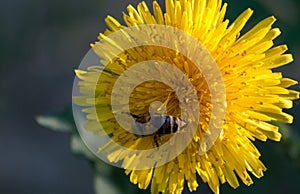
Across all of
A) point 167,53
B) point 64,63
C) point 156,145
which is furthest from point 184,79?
point 64,63

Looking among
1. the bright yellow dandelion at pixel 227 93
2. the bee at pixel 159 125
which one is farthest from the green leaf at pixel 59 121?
the bee at pixel 159 125

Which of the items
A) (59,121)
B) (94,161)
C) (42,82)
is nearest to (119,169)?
(94,161)

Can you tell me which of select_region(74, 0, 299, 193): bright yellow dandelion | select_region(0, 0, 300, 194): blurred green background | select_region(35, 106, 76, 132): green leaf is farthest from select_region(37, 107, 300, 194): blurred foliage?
select_region(74, 0, 299, 193): bright yellow dandelion

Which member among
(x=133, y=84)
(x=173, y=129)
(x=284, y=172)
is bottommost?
(x=284, y=172)

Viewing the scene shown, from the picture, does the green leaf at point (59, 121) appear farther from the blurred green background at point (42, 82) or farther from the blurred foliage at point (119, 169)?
the blurred green background at point (42, 82)

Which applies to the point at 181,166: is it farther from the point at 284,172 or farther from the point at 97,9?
the point at 97,9

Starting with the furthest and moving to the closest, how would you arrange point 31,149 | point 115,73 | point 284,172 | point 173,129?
1. point 31,149
2. point 284,172
3. point 115,73
4. point 173,129

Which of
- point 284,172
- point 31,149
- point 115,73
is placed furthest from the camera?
point 31,149

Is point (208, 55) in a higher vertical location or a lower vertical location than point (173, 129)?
higher
